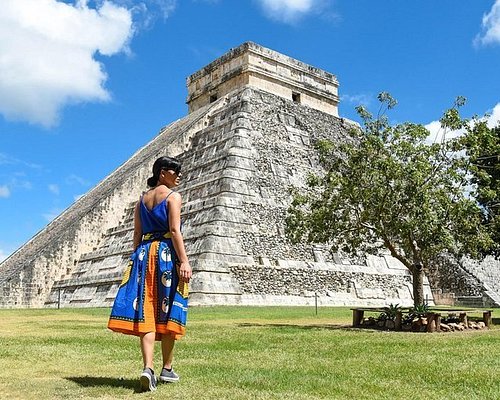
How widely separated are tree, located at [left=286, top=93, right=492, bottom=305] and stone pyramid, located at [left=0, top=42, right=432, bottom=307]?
186 inches

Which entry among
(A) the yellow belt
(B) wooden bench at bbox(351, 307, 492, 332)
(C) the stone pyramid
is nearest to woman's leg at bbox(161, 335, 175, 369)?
(A) the yellow belt

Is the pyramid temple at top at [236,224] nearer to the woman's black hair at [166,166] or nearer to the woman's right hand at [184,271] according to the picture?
the woman's black hair at [166,166]

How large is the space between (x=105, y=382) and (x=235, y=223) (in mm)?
12112

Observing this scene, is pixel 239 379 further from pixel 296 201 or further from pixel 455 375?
pixel 296 201

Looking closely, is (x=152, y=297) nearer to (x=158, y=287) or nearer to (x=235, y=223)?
(x=158, y=287)

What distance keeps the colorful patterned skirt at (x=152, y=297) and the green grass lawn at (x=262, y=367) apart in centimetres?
43

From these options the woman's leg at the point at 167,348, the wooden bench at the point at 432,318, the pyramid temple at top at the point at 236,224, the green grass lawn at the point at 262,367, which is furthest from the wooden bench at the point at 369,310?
the woman's leg at the point at 167,348

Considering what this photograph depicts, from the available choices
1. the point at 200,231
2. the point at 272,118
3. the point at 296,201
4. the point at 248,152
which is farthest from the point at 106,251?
the point at 296,201

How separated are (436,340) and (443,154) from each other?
4.53 metres

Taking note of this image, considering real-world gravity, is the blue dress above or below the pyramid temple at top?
below

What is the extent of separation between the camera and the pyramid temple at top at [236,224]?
16.2m

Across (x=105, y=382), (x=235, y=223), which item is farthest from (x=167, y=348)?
(x=235, y=223)

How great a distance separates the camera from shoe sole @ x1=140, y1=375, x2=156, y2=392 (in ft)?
13.1

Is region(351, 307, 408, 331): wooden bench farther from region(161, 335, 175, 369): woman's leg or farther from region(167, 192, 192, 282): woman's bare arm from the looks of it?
region(167, 192, 192, 282): woman's bare arm
